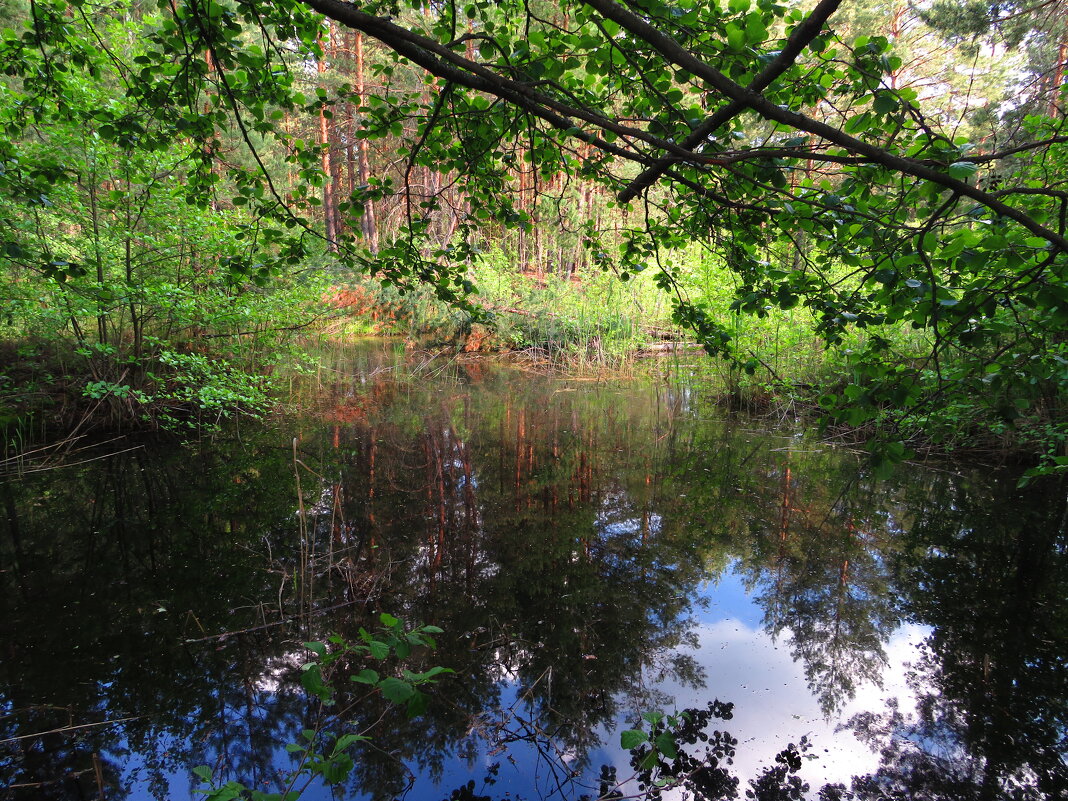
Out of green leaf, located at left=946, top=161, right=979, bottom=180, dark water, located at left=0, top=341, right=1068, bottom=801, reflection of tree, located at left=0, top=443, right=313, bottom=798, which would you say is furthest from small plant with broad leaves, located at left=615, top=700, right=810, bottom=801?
green leaf, located at left=946, top=161, right=979, bottom=180

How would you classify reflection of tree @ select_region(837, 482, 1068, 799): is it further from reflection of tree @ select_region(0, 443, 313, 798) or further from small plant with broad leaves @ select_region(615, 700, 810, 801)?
reflection of tree @ select_region(0, 443, 313, 798)

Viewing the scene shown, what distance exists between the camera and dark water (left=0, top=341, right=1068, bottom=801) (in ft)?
7.43

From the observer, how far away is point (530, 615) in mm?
3230

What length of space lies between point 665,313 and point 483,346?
4636 mm

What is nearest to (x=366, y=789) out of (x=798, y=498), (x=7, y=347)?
(x=798, y=498)

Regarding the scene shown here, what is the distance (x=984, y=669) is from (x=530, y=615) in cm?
239

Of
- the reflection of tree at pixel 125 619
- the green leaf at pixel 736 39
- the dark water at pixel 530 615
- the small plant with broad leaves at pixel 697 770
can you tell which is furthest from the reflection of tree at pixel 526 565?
the green leaf at pixel 736 39

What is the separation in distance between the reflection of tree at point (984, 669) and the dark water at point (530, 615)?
14mm

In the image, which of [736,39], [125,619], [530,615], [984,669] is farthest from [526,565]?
[736,39]

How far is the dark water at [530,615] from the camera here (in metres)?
2.27

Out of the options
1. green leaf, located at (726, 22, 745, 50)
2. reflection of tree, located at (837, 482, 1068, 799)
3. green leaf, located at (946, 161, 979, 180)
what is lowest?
reflection of tree, located at (837, 482, 1068, 799)

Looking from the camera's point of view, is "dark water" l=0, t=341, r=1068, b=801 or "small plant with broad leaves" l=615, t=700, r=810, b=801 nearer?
"small plant with broad leaves" l=615, t=700, r=810, b=801

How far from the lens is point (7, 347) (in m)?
5.77

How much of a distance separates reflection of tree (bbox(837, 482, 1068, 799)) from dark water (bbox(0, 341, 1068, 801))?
1cm
